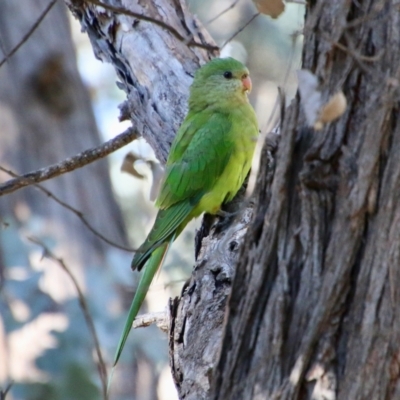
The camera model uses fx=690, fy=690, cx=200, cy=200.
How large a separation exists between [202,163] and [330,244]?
232cm

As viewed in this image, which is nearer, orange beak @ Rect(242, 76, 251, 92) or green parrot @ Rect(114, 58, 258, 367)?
green parrot @ Rect(114, 58, 258, 367)

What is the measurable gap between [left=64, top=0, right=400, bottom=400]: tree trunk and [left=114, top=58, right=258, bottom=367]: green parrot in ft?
6.40

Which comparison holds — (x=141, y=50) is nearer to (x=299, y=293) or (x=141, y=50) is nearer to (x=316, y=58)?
(x=316, y=58)

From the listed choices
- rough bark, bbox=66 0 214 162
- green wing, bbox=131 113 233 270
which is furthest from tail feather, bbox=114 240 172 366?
rough bark, bbox=66 0 214 162

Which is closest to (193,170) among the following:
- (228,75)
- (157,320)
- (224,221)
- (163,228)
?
(163,228)

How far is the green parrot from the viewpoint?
4027mm

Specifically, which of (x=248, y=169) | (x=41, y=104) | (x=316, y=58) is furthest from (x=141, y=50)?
(x=41, y=104)

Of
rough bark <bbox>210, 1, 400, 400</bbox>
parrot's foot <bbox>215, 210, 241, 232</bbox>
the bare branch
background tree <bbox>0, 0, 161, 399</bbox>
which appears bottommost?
rough bark <bbox>210, 1, 400, 400</bbox>

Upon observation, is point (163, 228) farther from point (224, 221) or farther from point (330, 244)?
point (330, 244)

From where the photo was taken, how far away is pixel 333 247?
1920mm

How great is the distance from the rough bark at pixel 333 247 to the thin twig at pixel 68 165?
202 centimetres

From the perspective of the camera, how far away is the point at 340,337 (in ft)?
6.23

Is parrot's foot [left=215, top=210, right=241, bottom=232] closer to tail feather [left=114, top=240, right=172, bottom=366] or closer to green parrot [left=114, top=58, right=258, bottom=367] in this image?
green parrot [left=114, top=58, right=258, bottom=367]

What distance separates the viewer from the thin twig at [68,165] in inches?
151
